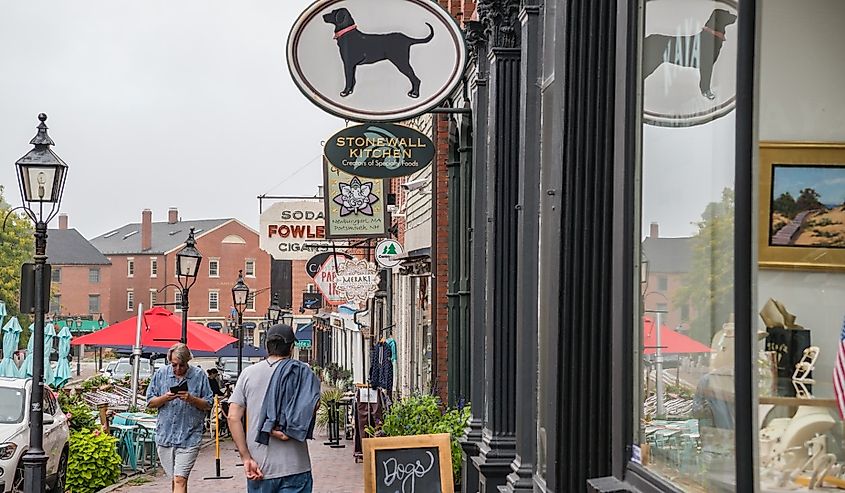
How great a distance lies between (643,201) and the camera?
463cm

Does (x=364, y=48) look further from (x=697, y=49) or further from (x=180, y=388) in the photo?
(x=697, y=49)

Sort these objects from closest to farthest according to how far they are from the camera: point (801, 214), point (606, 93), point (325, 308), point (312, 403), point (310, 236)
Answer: point (801, 214) → point (606, 93) → point (312, 403) → point (310, 236) → point (325, 308)

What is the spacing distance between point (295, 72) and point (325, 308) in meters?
55.9

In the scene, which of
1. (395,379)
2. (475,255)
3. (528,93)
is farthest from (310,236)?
(528,93)

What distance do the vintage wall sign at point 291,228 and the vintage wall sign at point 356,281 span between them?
20.9 ft

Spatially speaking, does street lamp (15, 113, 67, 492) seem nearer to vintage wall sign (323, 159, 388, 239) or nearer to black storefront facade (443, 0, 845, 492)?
vintage wall sign (323, 159, 388, 239)

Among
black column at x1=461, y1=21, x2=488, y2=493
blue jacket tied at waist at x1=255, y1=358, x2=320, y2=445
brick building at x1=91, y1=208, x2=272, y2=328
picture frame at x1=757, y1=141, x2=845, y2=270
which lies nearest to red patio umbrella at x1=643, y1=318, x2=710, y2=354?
picture frame at x1=757, y1=141, x2=845, y2=270

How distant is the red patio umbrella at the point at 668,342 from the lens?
13.1 ft

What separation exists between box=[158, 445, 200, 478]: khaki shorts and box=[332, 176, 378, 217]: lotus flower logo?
774cm

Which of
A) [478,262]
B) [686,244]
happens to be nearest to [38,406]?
[478,262]

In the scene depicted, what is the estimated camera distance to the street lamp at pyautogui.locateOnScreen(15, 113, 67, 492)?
43.1ft

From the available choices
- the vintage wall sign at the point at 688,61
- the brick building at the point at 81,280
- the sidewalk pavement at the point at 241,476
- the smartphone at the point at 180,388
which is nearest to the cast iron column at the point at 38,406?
the smartphone at the point at 180,388

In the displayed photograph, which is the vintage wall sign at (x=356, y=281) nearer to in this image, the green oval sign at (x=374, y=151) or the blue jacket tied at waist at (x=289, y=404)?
the green oval sign at (x=374, y=151)

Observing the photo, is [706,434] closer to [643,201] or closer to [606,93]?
[643,201]
